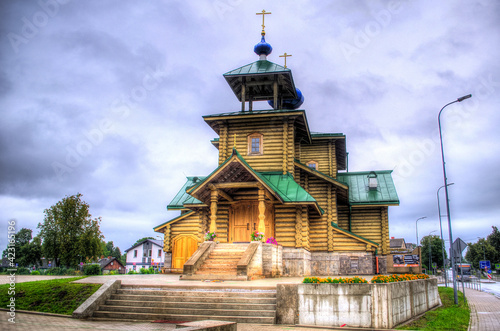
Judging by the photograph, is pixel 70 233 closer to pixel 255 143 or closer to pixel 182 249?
pixel 182 249

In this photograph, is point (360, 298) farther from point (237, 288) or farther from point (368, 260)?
point (368, 260)

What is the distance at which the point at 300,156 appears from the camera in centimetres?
3038

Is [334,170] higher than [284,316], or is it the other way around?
[334,170]

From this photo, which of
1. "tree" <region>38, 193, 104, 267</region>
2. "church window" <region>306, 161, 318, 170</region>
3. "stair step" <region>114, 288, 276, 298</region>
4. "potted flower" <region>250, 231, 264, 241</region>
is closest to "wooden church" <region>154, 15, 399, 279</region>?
"church window" <region>306, 161, 318, 170</region>

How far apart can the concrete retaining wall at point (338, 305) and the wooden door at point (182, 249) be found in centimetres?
1604

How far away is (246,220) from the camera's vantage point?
74.0 feet

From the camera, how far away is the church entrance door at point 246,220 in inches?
872

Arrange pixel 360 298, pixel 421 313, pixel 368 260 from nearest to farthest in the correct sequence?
pixel 360 298
pixel 421 313
pixel 368 260

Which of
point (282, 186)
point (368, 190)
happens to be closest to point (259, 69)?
point (282, 186)

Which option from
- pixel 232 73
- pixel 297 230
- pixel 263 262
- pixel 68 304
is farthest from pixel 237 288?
pixel 232 73

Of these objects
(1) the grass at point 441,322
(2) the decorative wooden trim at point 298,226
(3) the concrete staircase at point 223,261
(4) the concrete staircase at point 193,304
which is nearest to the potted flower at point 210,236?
(3) the concrete staircase at point 223,261

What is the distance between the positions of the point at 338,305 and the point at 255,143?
1476cm

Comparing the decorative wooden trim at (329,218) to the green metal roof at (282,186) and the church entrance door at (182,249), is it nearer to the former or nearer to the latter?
the green metal roof at (282,186)

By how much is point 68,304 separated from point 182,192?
16991 millimetres
